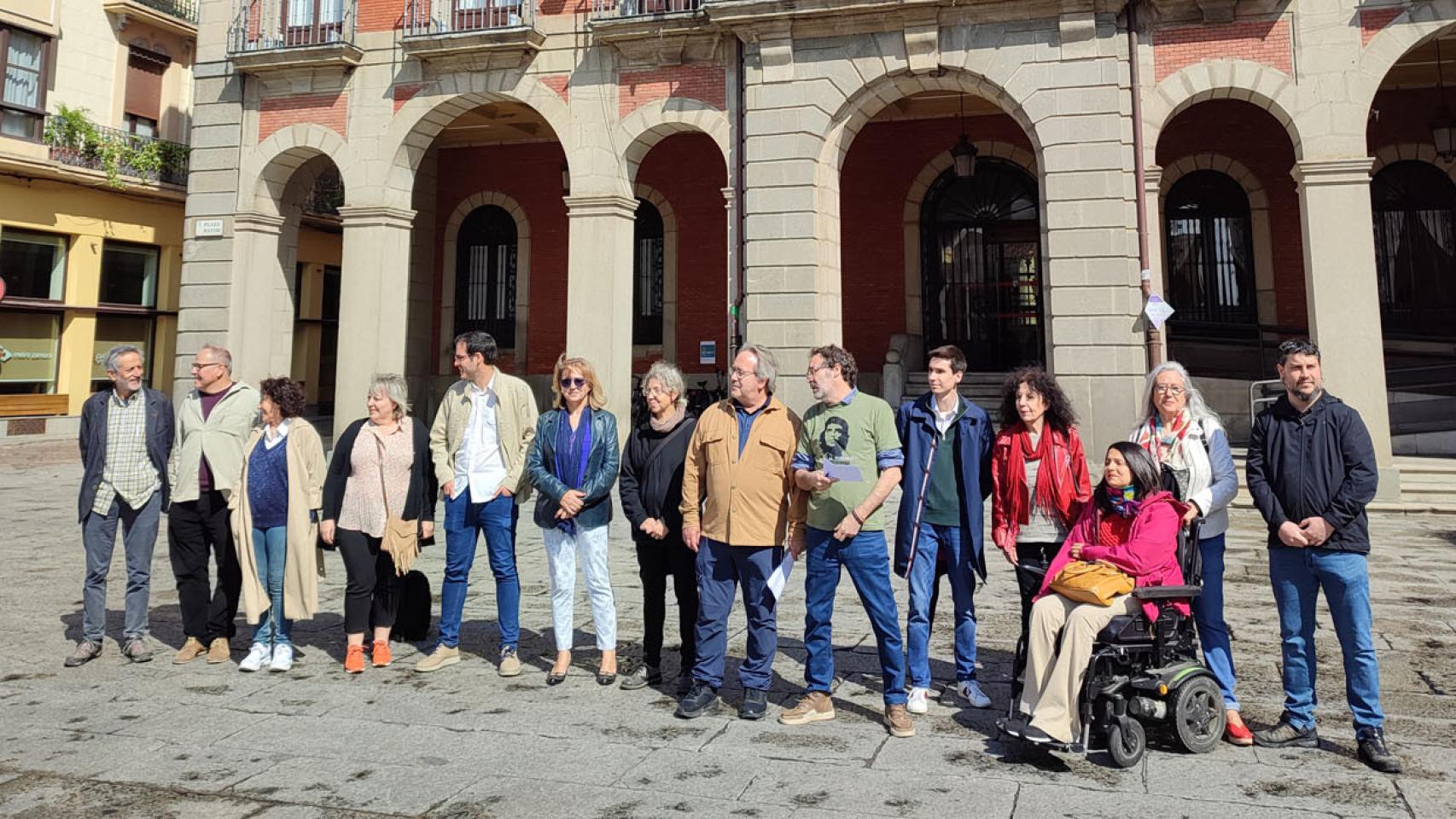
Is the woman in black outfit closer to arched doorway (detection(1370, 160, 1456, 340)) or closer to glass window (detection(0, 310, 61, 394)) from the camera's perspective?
arched doorway (detection(1370, 160, 1456, 340))

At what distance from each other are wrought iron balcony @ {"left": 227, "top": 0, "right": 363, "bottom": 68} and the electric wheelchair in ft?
48.2

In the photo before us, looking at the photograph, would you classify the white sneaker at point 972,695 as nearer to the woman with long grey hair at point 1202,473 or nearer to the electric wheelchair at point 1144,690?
the electric wheelchair at point 1144,690

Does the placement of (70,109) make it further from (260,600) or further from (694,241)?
(260,600)

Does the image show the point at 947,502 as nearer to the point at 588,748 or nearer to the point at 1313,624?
the point at 1313,624

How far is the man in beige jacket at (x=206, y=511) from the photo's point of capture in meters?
5.14

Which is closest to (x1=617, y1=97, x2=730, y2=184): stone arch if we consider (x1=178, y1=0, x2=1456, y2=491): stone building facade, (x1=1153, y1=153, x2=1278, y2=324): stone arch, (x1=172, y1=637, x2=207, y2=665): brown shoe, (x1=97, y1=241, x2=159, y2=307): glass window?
(x1=178, y1=0, x2=1456, y2=491): stone building facade

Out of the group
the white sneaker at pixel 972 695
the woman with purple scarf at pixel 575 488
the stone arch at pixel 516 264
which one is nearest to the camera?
the white sneaker at pixel 972 695

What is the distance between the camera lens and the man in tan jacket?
4.17 meters

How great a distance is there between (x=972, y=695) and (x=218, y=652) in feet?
14.1

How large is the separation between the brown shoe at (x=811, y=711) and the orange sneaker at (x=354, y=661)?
8.00ft

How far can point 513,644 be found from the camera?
491cm

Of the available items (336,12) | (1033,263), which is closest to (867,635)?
(1033,263)

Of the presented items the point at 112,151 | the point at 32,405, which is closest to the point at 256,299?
the point at 112,151

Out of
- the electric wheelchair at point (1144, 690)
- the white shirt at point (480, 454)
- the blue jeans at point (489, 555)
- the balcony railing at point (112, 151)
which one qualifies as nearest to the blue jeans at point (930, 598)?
the electric wheelchair at point (1144, 690)
